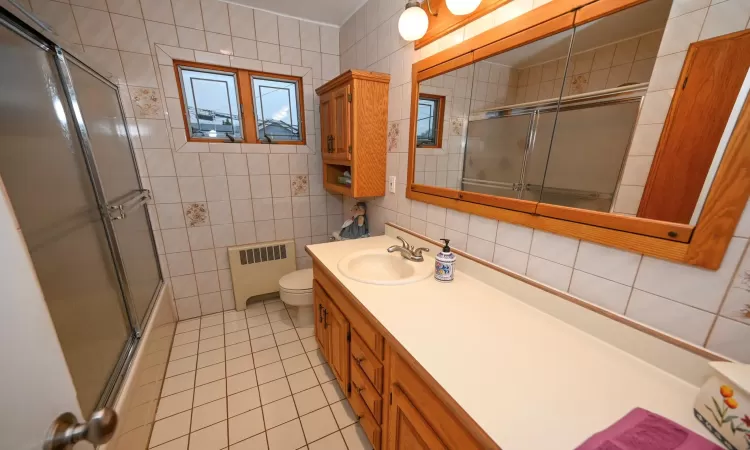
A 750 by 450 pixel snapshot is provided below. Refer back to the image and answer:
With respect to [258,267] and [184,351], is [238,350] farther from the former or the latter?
[258,267]

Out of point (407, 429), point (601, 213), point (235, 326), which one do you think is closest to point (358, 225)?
point (235, 326)

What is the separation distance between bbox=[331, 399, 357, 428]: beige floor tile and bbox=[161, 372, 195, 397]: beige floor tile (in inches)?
33.0

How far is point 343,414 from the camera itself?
134 cm

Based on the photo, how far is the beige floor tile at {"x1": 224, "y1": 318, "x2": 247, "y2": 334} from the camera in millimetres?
1967

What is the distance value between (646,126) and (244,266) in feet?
7.65

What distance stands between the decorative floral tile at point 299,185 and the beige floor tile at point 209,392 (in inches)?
53.5

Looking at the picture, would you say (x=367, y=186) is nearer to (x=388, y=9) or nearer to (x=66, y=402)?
(x=388, y=9)

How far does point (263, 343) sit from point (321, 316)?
0.67 metres

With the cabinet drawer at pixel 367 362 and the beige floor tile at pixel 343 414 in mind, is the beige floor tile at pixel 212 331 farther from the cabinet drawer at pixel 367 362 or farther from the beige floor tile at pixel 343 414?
the cabinet drawer at pixel 367 362

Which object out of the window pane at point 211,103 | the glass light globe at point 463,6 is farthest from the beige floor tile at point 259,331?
the glass light globe at point 463,6

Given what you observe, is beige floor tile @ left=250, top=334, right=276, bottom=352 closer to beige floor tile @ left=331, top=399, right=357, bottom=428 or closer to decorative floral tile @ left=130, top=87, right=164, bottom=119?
beige floor tile @ left=331, top=399, right=357, bottom=428

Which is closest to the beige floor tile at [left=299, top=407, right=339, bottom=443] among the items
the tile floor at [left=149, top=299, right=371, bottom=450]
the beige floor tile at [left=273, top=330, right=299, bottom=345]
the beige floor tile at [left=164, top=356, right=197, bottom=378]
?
the tile floor at [left=149, top=299, right=371, bottom=450]

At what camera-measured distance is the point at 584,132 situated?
0.79 metres

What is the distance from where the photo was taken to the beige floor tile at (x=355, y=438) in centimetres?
119
